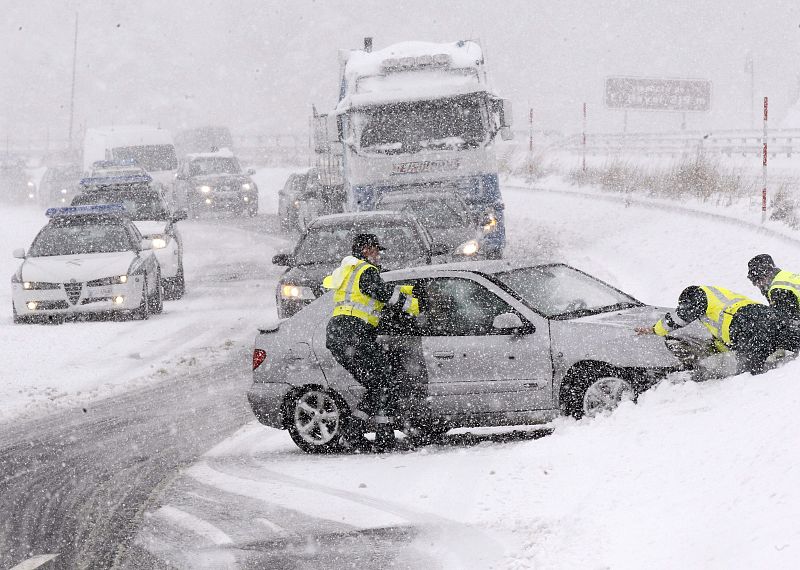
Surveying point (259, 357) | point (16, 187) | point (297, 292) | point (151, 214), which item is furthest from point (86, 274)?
point (16, 187)

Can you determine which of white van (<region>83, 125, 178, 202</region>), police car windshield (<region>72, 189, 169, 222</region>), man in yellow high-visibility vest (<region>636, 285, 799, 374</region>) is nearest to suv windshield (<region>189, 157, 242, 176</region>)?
white van (<region>83, 125, 178, 202</region>)

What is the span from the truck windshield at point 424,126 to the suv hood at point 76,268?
13.7ft

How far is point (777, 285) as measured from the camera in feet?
32.1

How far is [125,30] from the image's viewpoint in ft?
447

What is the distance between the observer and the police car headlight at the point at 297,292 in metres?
15.5

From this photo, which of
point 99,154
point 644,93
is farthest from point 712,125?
point 99,154

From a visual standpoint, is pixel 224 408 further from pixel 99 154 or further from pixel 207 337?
pixel 99 154

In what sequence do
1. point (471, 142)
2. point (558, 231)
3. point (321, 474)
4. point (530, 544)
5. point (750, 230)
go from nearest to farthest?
point (530, 544) → point (321, 474) → point (750, 230) → point (471, 142) → point (558, 231)

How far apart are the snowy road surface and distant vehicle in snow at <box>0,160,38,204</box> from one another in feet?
138

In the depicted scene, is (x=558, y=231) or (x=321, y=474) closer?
(x=321, y=474)

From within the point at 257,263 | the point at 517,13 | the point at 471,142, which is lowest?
the point at 257,263

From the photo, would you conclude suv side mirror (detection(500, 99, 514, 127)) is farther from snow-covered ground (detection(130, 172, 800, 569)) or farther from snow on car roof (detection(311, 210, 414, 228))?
snow-covered ground (detection(130, 172, 800, 569))

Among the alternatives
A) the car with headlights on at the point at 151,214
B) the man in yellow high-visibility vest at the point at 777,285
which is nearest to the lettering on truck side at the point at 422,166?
the car with headlights on at the point at 151,214

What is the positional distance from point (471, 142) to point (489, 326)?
1171cm
